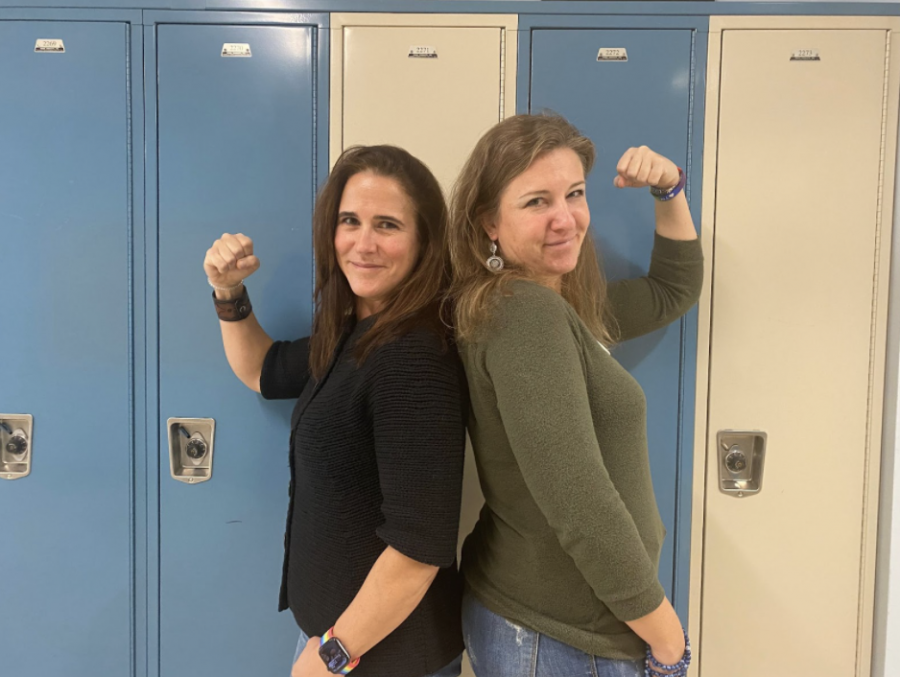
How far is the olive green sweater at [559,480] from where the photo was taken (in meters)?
0.92

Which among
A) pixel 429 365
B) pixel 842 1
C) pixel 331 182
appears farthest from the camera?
pixel 842 1

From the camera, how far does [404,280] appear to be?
119 centimetres

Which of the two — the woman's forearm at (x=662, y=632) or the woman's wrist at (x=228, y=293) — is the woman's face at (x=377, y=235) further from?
the woman's forearm at (x=662, y=632)

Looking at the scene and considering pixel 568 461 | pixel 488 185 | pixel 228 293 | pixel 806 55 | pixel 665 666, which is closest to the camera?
pixel 568 461

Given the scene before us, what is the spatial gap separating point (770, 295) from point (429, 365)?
1.19 metres

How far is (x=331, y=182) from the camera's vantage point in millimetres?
1224

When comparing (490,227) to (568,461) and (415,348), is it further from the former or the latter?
(568,461)

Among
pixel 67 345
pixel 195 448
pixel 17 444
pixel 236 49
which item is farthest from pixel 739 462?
pixel 17 444

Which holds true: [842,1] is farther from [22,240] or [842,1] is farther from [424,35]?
[22,240]

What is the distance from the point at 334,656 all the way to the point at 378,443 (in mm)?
445

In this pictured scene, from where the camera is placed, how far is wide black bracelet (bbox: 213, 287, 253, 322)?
1.46 meters

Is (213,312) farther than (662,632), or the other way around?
(213,312)

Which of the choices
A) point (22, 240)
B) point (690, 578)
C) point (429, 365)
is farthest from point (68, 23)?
point (690, 578)

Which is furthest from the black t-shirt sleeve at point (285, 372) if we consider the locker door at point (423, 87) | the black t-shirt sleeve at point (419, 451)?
the locker door at point (423, 87)
